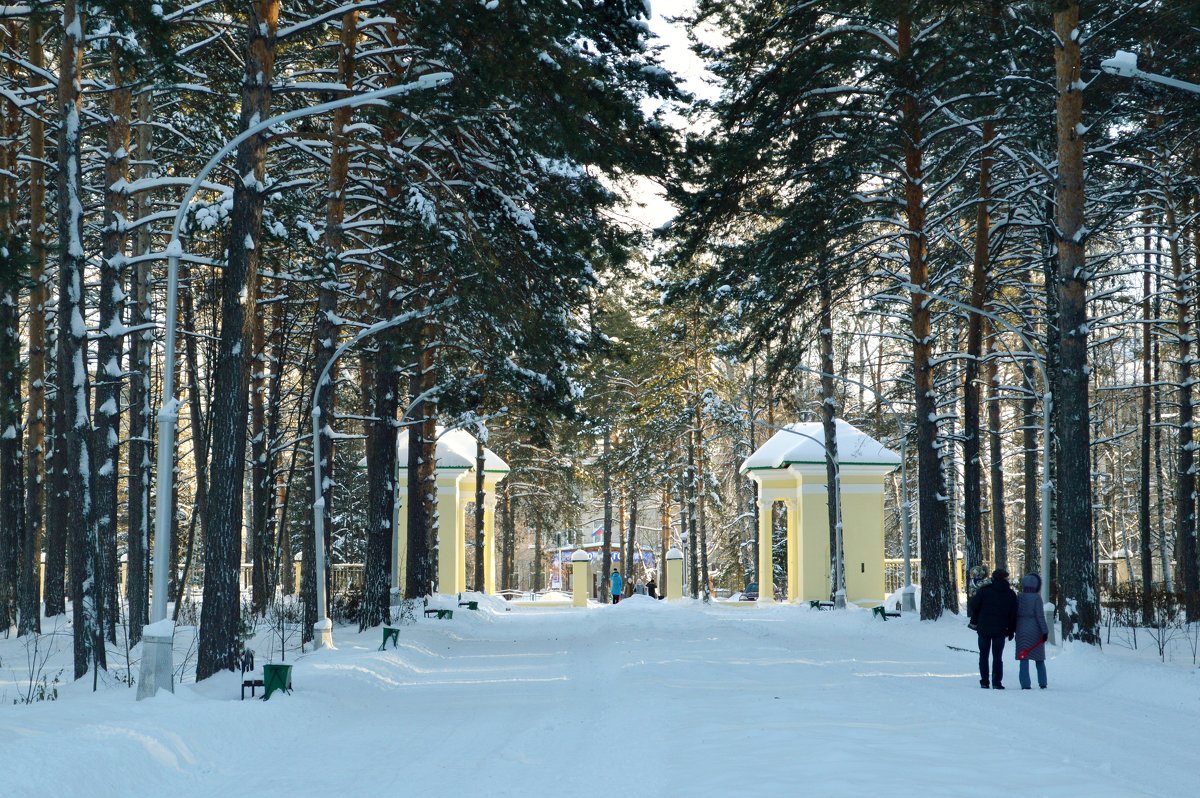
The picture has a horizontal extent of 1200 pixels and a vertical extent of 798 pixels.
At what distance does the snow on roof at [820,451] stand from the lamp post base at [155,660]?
26579 millimetres

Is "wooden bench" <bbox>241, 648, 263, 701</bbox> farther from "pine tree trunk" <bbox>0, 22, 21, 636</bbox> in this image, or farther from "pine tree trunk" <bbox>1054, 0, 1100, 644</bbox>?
"pine tree trunk" <bbox>1054, 0, 1100, 644</bbox>

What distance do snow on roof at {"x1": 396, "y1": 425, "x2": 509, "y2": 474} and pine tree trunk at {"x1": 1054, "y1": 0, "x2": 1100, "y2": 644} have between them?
2742cm

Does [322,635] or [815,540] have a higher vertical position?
[815,540]

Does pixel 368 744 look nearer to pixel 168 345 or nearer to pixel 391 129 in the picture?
pixel 168 345

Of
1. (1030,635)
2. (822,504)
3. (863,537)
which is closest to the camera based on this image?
(1030,635)

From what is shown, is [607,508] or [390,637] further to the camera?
[607,508]

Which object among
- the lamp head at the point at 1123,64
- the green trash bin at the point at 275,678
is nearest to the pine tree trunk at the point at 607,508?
the green trash bin at the point at 275,678

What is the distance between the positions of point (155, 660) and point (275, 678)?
133 cm

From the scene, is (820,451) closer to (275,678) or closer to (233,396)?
(233,396)

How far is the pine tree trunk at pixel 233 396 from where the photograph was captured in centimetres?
1448

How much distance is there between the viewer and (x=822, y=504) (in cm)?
4066

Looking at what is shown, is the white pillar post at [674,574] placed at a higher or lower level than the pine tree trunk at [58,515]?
lower

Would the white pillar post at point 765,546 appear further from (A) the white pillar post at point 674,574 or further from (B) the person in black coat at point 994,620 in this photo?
(B) the person in black coat at point 994,620

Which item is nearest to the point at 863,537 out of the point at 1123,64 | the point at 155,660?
the point at 1123,64
